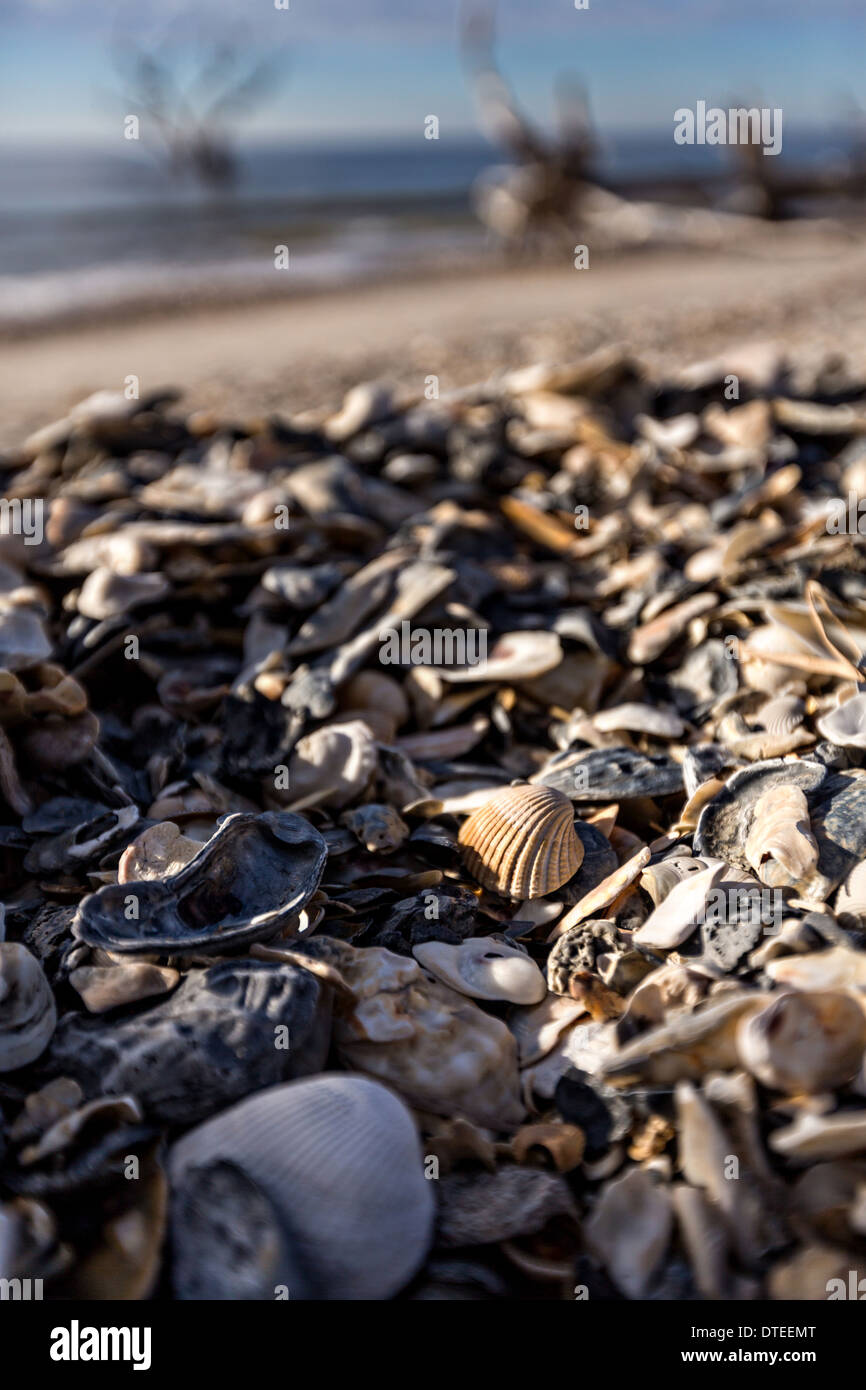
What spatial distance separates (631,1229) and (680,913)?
26.5 inches

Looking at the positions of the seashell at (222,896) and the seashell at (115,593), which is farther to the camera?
the seashell at (115,593)

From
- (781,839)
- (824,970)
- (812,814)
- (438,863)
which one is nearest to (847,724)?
(812,814)

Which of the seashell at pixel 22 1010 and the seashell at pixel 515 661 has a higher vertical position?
the seashell at pixel 515 661

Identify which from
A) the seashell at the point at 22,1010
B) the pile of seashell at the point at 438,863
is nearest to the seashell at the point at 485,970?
the pile of seashell at the point at 438,863

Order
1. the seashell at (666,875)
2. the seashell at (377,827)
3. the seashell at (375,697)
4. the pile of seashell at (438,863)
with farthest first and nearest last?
the seashell at (375,697) → the seashell at (377,827) → the seashell at (666,875) → the pile of seashell at (438,863)

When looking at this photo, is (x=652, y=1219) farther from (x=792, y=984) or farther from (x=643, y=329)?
(x=643, y=329)

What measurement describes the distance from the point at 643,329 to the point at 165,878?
847 centimetres

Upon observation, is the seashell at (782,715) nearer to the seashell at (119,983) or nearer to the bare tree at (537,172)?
the seashell at (119,983)

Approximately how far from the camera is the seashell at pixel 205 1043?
1.71 meters

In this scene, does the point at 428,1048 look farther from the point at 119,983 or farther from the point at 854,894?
the point at 854,894

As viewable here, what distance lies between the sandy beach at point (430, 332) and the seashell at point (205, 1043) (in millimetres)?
5283

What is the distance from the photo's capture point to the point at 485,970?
2.08m

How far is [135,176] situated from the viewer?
33.1m

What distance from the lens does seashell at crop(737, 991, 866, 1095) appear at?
1.57m
